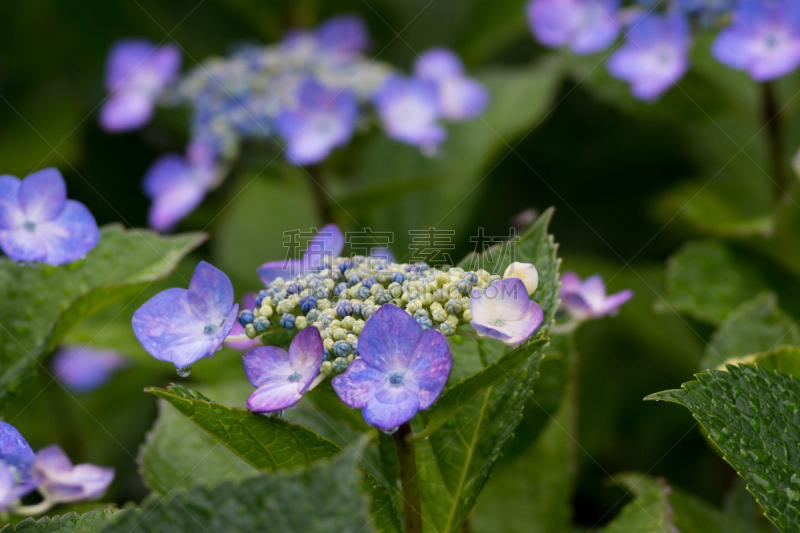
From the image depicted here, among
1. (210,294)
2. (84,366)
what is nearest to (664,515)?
(210,294)

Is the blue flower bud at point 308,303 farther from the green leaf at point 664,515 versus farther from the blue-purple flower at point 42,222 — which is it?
the green leaf at point 664,515

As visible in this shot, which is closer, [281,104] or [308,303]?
[308,303]

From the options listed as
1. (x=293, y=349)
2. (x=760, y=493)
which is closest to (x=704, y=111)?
(x=760, y=493)

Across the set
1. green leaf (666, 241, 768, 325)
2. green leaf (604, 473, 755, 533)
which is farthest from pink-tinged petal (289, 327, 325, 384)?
green leaf (666, 241, 768, 325)

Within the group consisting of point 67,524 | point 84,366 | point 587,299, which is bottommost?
point 84,366

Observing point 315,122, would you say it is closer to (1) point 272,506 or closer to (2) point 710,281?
(2) point 710,281

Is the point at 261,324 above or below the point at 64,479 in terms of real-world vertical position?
above

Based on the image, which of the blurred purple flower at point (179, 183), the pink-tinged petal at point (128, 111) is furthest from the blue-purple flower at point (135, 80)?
the blurred purple flower at point (179, 183)
